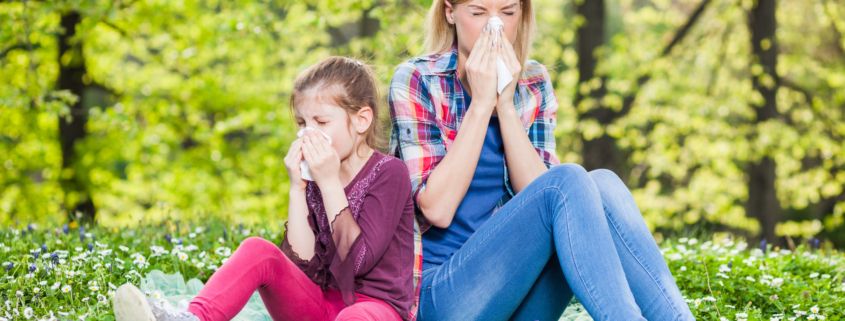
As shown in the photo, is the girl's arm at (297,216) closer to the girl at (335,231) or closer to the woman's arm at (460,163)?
the girl at (335,231)

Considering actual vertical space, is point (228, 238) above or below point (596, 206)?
below

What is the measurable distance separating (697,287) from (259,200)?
29.1 ft

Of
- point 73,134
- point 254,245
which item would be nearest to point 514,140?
point 254,245

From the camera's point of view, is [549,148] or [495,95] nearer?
[495,95]

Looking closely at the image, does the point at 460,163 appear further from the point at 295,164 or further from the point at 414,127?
the point at 295,164

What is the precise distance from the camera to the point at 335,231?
2018 mm

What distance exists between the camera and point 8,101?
199 inches

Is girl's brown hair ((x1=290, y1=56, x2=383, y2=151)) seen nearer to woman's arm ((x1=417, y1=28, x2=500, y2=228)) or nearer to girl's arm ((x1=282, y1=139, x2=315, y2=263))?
girl's arm ((x1=282, y1=139, x2=315, y2=263))

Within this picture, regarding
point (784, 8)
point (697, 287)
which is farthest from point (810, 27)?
point (697, 287)

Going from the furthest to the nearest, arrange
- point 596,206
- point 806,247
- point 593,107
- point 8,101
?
point 593,107, point 8,101, point 806,247, point 596,206

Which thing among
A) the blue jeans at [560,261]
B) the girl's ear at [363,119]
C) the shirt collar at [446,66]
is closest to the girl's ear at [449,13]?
the shirt collar at [446,66]

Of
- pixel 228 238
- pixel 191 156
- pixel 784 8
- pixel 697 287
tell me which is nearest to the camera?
pixel 697 287

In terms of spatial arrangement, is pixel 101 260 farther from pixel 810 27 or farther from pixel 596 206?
pixel 810 27

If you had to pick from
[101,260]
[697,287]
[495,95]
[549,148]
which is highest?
[495,95]
